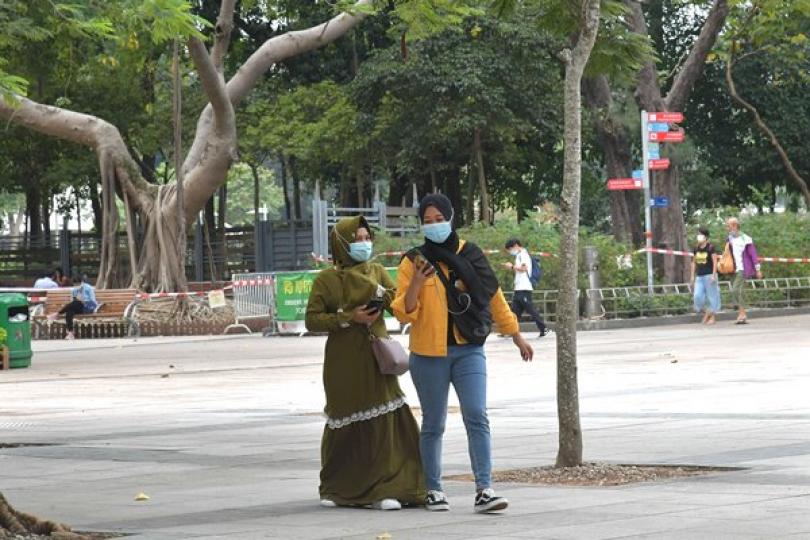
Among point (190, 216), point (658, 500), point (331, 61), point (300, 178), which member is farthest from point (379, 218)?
point (658, 500)

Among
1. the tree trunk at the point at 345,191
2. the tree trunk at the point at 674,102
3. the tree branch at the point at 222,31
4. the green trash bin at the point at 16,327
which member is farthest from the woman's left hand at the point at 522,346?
the tree trunk at the point at 345,191

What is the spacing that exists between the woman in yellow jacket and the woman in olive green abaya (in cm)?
21

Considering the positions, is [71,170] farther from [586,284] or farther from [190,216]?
[586,284]

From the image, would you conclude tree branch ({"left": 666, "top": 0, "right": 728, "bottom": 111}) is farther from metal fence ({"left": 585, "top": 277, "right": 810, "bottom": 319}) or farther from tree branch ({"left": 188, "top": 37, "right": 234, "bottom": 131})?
tree branch ({"left": 188, "top": 37, "right": 234, "bottom": 131})

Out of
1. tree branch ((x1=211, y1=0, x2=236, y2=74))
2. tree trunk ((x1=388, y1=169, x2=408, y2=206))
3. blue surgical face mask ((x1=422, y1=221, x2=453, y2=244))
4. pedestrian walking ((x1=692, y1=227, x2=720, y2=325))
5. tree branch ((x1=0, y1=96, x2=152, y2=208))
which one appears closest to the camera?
blue surgical face mask ((x1=422, y1=221, x2=453, y2=244))

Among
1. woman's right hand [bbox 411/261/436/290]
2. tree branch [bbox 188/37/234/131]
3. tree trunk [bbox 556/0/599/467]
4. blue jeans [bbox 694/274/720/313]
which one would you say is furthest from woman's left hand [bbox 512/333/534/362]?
tree branch [bbox 188/37/234/131]

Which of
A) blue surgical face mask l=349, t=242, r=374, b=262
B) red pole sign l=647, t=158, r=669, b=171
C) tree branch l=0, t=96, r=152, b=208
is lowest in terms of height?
blue surgical face mask l=349, t=242, r=374, b=262

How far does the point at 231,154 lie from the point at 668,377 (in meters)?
21.6

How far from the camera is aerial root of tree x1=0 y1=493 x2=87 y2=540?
8086mm

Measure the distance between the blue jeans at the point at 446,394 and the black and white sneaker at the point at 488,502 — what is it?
0.76 ft

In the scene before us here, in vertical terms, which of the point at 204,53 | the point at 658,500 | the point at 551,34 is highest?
the point at 204,53

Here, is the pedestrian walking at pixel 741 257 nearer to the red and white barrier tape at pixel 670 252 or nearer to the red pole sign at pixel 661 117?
the red pole sign at pixel 661 117

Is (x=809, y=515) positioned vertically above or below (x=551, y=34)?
below

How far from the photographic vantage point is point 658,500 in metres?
9.42
